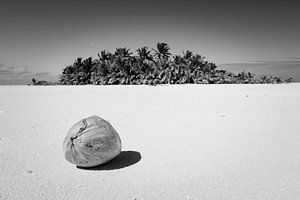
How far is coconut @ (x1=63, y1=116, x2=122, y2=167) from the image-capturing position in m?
3.92

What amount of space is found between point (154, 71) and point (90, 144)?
42938 millimetres

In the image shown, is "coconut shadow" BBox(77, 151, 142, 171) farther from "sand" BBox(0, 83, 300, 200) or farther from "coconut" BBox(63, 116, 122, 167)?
"coconut" BBox(63, 116, 122, 167)

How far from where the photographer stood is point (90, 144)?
390 centimetres

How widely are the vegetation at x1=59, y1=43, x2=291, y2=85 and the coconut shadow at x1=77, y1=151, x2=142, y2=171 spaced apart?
3943 centimetres

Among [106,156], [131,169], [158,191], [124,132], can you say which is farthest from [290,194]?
[124,132]

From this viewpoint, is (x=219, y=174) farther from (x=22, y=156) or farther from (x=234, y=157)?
(x=22, y=156)

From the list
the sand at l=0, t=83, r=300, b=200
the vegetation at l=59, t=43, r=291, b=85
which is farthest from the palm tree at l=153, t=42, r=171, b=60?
the sand at l=0, t=83, r=300, b=200

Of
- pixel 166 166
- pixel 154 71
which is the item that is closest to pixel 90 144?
pixel 166 166

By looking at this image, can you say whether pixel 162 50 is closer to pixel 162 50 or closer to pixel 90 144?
pixel 162 50

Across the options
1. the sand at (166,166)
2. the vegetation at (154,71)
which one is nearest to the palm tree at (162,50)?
the vegetation at (154,71)

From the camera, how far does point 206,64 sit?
4769 centimetres

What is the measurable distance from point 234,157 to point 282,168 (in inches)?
31.7

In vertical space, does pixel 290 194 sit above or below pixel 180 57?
below

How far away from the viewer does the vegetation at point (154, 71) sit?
4438cm
